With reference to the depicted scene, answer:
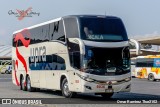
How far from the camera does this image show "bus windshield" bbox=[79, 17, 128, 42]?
17.6 m

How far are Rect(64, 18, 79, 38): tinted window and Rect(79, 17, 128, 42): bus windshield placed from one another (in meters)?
0.28

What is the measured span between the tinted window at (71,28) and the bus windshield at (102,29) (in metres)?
0.28

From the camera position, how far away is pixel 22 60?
2548 cm

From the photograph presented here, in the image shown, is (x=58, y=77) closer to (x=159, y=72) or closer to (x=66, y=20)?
Result: (x=66, y=20)

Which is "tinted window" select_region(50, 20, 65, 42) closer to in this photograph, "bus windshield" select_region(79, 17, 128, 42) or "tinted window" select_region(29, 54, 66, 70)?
"tinted window" select_region(29, 54, 66, 70)

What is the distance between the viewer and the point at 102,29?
18.0 meters

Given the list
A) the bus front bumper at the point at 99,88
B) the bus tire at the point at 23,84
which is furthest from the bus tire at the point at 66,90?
the bus tire at the point at 23,84

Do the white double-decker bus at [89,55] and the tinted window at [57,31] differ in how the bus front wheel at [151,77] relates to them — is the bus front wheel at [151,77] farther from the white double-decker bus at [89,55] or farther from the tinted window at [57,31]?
the tinted window at [57,31]


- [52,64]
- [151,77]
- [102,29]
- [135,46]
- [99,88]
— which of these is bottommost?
[151,77]

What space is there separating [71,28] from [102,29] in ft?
4.28

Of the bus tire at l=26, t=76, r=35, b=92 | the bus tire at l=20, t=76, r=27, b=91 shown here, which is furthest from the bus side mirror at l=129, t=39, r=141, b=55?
the bus tire at l=20, t=76, r=27, b=91

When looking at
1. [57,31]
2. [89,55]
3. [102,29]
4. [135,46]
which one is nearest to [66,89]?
[89,55]

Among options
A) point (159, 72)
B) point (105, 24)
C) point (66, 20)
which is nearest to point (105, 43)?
point (105, 24)

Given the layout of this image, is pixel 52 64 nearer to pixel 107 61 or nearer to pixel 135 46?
pixel 107 61
